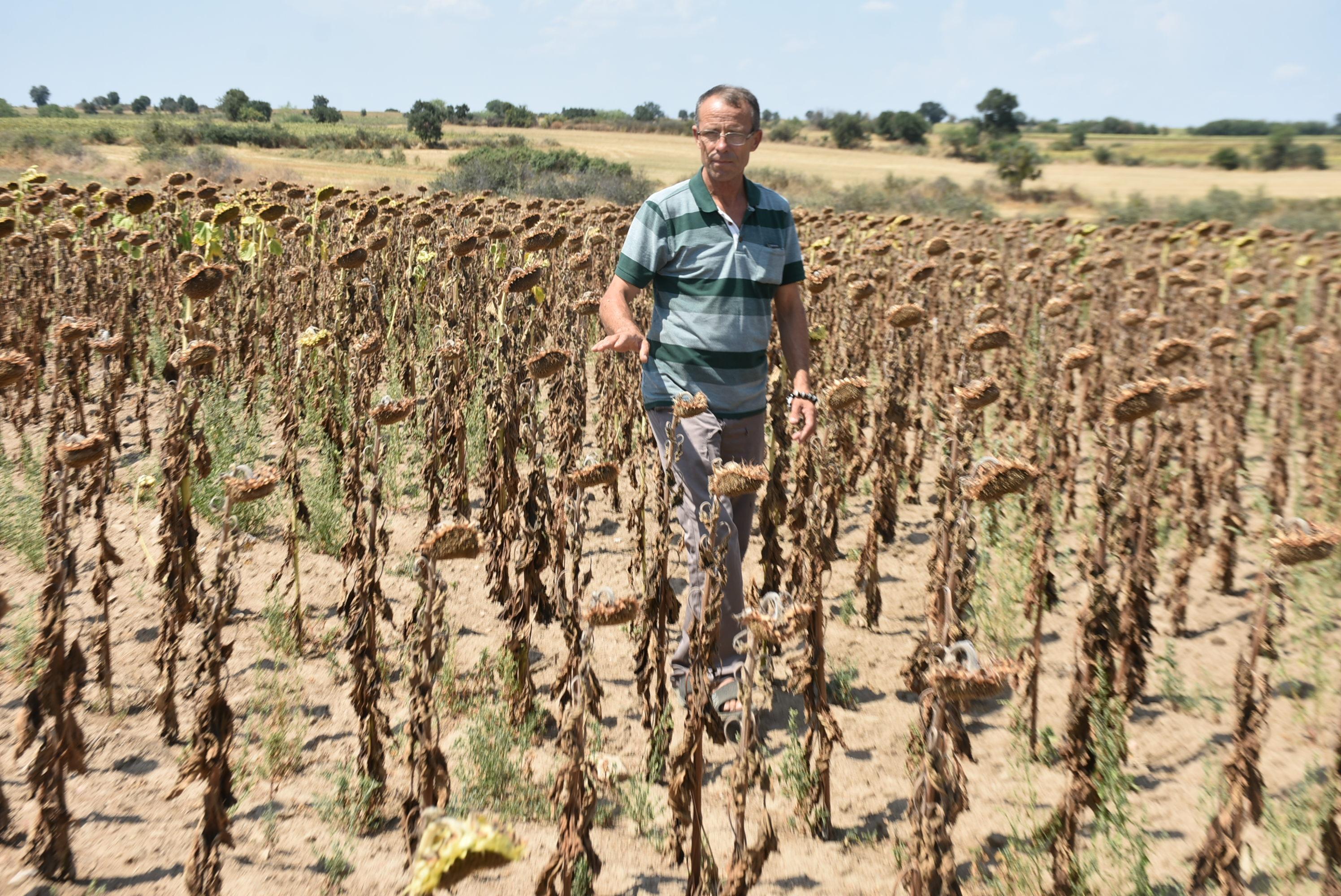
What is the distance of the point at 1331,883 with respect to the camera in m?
2.48

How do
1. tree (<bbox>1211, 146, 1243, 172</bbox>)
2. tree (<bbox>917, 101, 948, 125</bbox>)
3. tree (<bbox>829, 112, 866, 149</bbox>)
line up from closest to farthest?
tree (<bbox>1211, 146, 1243, 172</bbox>) < tree (<bbox>829, 112, 866, 149</bbox>) < tree (<bbox>917, 101, 948, 125</bbox>)

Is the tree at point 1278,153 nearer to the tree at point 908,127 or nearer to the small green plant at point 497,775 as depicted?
the tree at point 908,127

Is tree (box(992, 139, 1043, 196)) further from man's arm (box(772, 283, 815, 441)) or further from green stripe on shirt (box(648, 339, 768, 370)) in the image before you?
green stripe on shirt (box(648, 339, 768, 370))

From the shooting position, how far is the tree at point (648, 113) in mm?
79250

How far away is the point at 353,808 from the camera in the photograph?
288cm

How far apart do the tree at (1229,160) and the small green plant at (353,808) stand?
Result: 54.8m

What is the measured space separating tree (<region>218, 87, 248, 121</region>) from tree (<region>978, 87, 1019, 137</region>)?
5414cm

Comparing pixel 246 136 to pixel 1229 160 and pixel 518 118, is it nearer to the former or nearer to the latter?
pixel 518 118

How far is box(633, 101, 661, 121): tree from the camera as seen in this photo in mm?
79250

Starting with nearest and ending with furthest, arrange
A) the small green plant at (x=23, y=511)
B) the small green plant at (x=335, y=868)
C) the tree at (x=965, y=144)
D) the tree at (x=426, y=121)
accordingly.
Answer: the small green plant at (x=335, y=868) → the small green plant at (x=23, y=511) → the tree at (x=426, y=121) → the tree at (x=965, y=144)

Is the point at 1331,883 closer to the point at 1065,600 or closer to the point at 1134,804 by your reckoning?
the point at 1134,804

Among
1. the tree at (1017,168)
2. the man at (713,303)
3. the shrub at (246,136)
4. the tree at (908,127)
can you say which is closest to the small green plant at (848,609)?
the man at (713,303)

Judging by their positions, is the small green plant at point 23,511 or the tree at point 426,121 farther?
the tree at point 426,121

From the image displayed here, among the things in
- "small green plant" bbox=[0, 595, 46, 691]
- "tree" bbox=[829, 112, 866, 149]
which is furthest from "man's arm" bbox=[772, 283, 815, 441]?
"tree" bbox=[829, 112, 866, 149]
